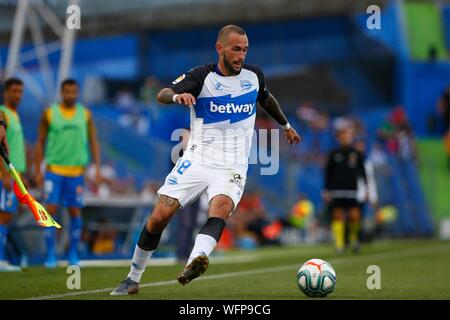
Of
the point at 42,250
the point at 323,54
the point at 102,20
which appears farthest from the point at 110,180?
the point at 323,54

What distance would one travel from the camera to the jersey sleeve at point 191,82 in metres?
8.78

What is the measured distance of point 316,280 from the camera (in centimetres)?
916

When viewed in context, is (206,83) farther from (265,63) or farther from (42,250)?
(265,63)

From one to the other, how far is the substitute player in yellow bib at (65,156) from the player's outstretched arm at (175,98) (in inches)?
221

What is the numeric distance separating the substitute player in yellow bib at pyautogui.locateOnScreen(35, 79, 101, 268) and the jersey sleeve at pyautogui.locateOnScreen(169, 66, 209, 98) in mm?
5301

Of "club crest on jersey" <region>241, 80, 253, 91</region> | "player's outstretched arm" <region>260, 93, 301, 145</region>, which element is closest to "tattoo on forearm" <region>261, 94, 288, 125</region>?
"player's outstretched arm" <region>260, 93, 301, 145</region>

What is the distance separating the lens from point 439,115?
3559 centimetres

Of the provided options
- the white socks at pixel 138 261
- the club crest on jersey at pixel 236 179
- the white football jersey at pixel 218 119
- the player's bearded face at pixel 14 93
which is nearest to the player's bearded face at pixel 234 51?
the white football jersey at pixel 218 119

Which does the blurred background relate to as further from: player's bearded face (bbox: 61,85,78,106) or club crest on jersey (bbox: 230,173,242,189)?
club crest on jersey (bbox: 230,173,242,189)

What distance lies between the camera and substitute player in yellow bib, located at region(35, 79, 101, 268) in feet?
46.1

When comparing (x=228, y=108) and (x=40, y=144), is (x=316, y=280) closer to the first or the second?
(x=228, y=108)

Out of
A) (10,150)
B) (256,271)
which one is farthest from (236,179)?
(10,150)

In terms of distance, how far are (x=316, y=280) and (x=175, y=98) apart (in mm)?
2199
